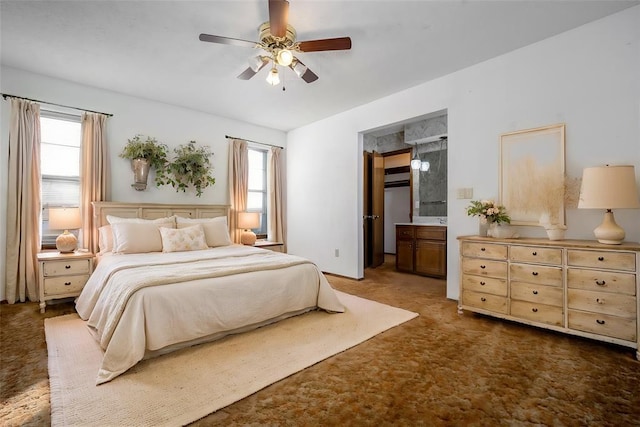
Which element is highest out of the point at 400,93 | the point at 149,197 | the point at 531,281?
the point at 400,93

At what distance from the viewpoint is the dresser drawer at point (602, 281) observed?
218cm

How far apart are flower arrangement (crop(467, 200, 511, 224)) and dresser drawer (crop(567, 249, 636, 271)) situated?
2.09 ft

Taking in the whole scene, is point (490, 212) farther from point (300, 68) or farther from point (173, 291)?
point (173, 291)

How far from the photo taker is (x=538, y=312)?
2.58 m

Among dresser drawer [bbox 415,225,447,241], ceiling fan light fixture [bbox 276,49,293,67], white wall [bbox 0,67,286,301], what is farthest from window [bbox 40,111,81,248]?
dresser drawer [bbox 415,225,447,241]

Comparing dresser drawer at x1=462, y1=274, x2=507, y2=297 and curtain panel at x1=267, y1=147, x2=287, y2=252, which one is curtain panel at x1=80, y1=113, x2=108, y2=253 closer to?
curtain panel at x1=267, y1=147, x2=287, y2=252

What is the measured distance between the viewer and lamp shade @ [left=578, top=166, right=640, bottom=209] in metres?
2.24

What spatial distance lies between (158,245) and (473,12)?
411 cm

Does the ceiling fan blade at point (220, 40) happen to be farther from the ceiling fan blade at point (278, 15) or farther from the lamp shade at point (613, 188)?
the lamp shade at point (613, 188)

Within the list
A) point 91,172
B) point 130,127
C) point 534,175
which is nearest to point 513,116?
point 534,175

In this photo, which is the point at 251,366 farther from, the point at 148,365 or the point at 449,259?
the point at 449,259

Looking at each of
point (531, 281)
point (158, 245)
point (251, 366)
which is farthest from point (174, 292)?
point (531, 281)

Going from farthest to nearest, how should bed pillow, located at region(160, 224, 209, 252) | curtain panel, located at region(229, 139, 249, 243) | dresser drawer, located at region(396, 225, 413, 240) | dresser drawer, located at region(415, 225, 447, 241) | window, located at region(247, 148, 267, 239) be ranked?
window, located at region(247, 148, 267, 239) → dresser drawer, located at region(396, 225, 413, 240) → curtain panel, located at region(229, 139, 249, 243) → dresser drawer, located at region(415, 225, 447, 241) → bed pillow, located at region(160, 224, 209, 252)

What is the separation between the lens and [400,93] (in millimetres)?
4109
